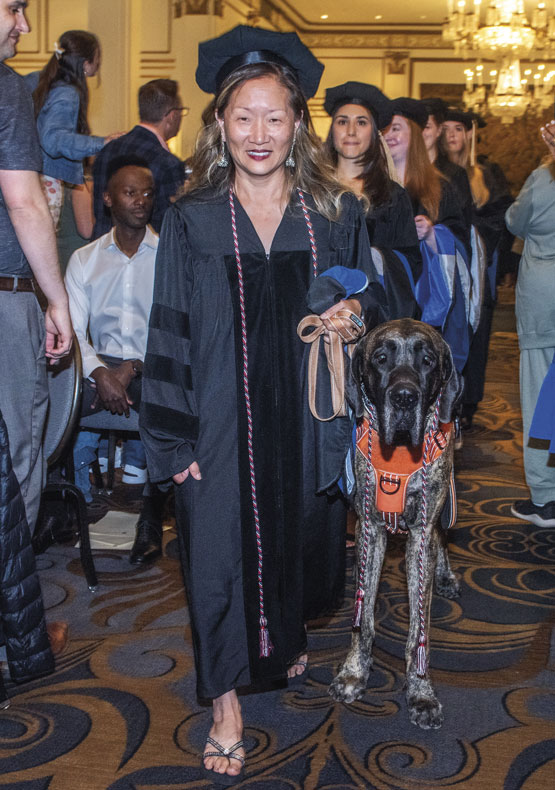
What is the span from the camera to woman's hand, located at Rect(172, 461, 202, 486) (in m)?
2.38

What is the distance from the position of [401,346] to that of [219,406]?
0.51 m

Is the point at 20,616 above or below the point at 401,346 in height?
below

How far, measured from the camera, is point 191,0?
40.4ft

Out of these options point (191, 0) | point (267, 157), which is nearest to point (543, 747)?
point (267, 157)

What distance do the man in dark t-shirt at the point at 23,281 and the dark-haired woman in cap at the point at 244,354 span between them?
0.49m

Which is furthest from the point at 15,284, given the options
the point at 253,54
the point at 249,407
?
the point at 253,54

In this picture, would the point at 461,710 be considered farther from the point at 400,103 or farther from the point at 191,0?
the point at 191,0

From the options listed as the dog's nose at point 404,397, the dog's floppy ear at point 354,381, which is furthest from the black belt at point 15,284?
the dog's nose at point 404,397

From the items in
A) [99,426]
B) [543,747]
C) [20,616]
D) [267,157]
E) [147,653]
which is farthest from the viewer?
[99,426]

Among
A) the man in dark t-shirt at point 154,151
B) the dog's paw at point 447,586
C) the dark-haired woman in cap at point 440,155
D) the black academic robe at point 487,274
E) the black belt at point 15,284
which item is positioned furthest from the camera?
the black academic robe at point 487,274

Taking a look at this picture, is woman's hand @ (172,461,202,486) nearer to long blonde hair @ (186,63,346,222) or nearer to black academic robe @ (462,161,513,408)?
long blonde hair @ (186,63,346,222)

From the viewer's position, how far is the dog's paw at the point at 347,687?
2.78 m

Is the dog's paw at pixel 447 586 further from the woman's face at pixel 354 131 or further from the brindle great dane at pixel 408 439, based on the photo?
the woman's face at pixel 354 131

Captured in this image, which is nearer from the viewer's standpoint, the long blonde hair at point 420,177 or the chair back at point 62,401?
the chair back at point 62,401
